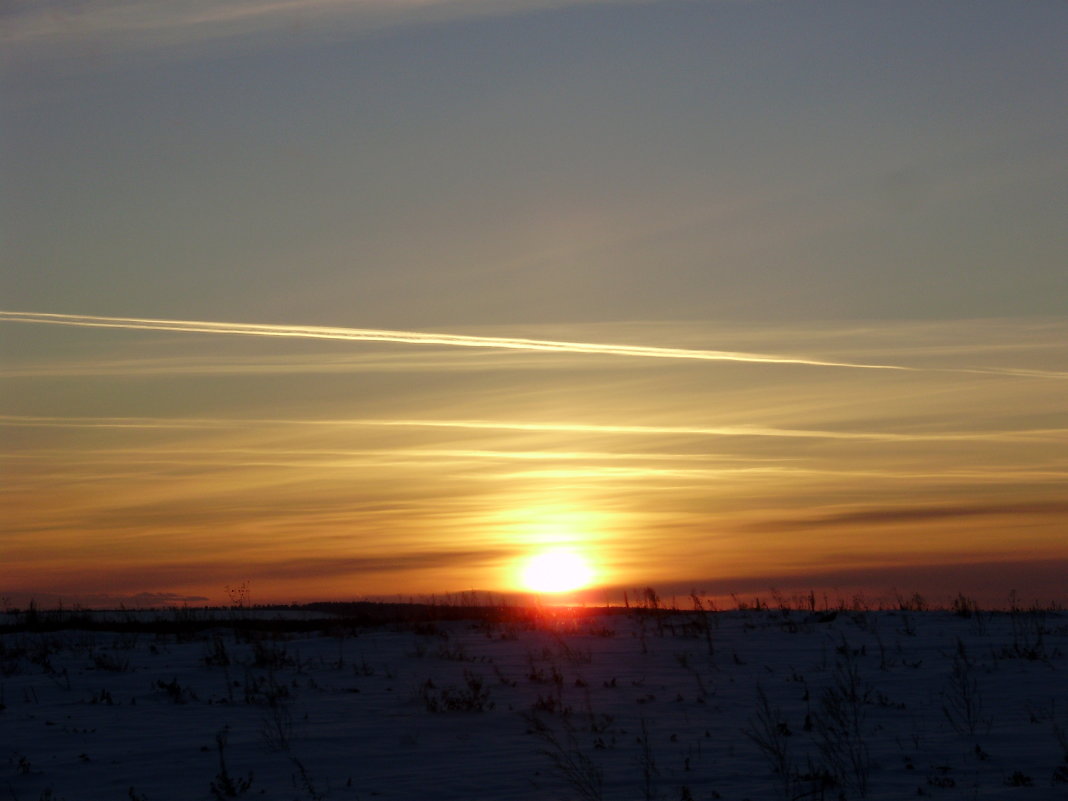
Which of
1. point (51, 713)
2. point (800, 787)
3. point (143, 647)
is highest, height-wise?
point (143, 647)

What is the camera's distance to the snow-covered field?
336 inches

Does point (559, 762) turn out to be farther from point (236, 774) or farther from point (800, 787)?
point (236, 774)

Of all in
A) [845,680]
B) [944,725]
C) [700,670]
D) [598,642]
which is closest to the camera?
[944,725]

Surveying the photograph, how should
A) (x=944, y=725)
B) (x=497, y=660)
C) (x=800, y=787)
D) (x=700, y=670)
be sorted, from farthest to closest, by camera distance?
(x=497, y=660) → (x=700, y=670) → (x=944, y=725) → (x=800, y=787)

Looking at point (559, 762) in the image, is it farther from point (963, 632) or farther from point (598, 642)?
point (963, 632)

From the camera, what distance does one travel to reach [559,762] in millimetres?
9156

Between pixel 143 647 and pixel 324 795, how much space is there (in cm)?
907

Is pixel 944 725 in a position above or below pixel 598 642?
below

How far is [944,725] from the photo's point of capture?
10227mm

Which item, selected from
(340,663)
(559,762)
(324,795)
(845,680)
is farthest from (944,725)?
(340,663)

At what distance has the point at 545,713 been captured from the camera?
11258 mm

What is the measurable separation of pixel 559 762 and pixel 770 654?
652 centimetres

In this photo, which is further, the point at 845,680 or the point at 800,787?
the point at 845,680

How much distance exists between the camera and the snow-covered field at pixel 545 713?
28.0 feet
